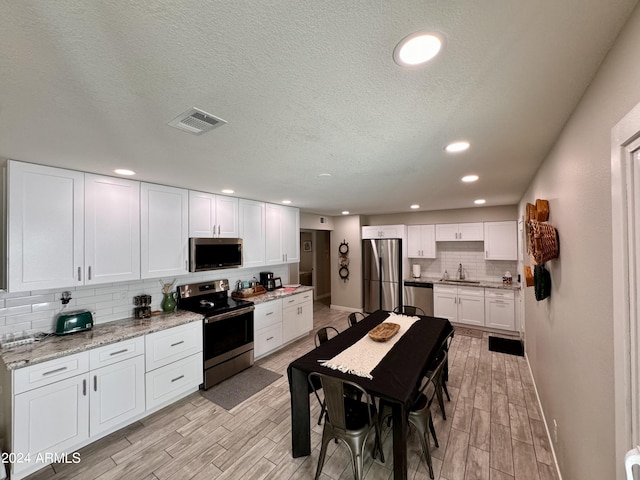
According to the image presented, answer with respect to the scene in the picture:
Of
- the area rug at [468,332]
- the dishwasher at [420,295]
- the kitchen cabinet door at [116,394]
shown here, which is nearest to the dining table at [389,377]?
the kitchen cabinet door at [116,394]

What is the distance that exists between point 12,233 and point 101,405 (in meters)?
1.61

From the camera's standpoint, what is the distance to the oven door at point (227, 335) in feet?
10.0

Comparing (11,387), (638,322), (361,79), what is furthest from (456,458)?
(11,387)

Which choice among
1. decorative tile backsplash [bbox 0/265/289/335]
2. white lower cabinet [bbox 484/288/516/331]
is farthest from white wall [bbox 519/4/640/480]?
decorative tile backsplash [bbox 0/265/289/335]

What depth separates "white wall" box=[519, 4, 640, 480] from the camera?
94 centimetres

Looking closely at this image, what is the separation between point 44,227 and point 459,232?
6029 mm

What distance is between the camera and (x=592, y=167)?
1.13 m

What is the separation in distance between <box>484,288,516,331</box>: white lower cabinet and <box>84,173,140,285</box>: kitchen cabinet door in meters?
5.52

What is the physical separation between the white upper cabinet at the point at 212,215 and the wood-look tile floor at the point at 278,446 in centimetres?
199

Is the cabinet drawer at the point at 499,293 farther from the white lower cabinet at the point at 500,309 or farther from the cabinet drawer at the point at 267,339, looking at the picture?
the cabinet drawer at the point at 267,339

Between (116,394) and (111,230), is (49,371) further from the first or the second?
(111,230)

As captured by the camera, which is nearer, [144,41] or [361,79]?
[144,41]

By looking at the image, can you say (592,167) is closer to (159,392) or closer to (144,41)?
(144,41)

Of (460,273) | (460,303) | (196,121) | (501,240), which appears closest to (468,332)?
(460,303)
